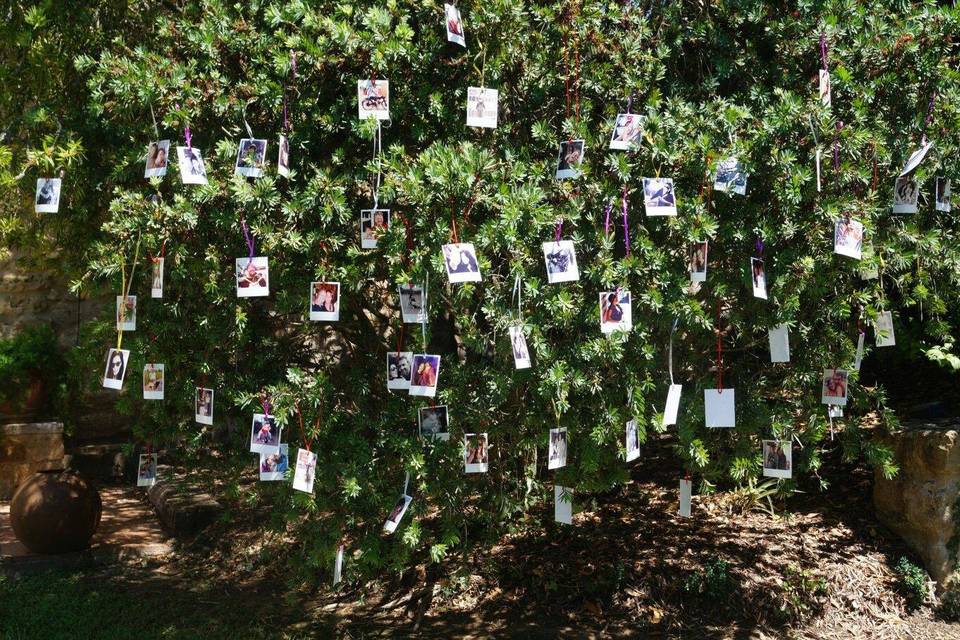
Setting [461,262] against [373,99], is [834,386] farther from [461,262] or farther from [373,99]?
[373,99]

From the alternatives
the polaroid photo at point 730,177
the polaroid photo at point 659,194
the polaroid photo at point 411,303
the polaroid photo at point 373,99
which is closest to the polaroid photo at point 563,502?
the polaroid photo at point 411,303

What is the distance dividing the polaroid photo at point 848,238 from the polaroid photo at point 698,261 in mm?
492

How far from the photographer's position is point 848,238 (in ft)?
11.1

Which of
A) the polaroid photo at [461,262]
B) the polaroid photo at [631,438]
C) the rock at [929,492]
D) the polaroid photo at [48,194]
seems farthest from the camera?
the rock at [929,492]

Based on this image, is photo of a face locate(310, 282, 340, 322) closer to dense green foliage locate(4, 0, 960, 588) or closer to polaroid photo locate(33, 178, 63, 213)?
dense green foliage locate(4, 0, 960, 588)

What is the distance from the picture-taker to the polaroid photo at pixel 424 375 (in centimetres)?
349

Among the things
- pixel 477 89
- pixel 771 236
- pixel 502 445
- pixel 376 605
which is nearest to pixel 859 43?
pixel 771 236

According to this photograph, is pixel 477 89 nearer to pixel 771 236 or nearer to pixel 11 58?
pixel 771 236

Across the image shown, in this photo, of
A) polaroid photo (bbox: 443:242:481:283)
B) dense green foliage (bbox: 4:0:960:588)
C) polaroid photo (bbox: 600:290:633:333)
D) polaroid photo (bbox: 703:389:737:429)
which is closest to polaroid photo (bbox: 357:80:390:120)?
dense green foliage (bbox: 4:0:960:588)

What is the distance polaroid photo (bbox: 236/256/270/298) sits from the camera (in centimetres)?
352

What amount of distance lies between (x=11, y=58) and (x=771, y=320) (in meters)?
3.80

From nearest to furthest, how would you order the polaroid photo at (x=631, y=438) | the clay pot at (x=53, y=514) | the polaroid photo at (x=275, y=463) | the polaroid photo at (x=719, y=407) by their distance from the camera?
the polaroid photo at (x=631, y=438) → the polaroid photo at (x=719, y=407) → the polaroid photo at (x=275, y=463) → the clay pot at (x=53, y=514)

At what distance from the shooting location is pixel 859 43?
3.57 metres

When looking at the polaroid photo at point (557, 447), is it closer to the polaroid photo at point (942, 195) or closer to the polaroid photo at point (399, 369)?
the polaroid photo at point (399, 369)
